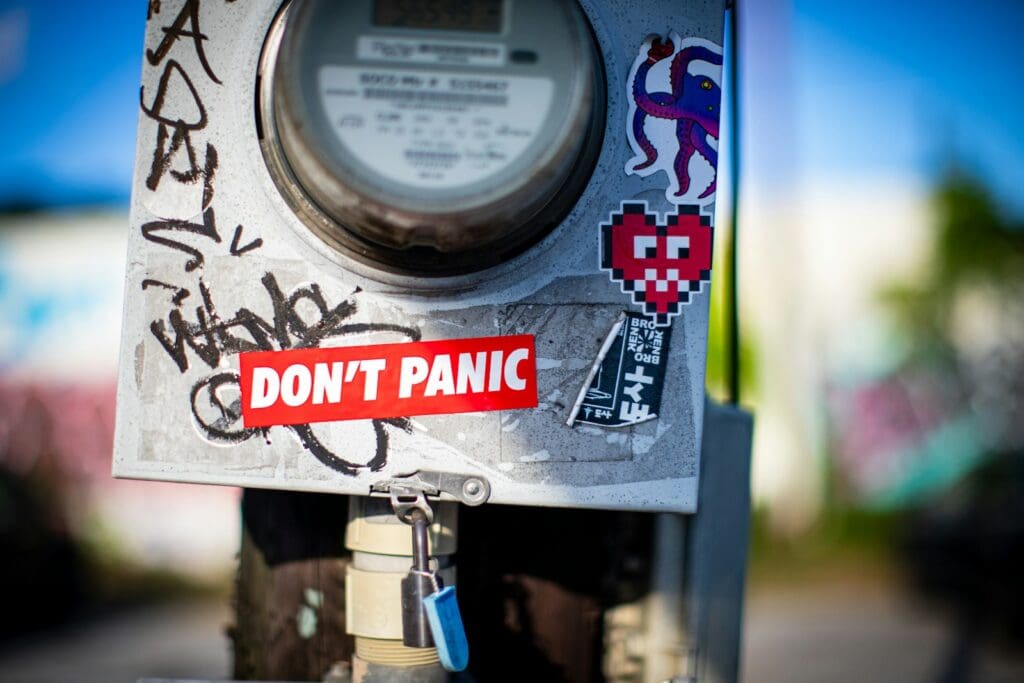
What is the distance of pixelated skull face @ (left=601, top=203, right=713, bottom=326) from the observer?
108 centimetres

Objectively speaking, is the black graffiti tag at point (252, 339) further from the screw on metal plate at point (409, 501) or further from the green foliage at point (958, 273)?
the green foliage at point (958, 273)

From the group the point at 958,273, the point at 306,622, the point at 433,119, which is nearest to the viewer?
the point at 433,119

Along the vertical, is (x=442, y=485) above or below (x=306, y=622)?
above

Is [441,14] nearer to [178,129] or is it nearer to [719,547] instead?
[178,129]

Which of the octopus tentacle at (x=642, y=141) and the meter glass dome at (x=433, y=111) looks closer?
the meter glass dome at (x=433, y=111)

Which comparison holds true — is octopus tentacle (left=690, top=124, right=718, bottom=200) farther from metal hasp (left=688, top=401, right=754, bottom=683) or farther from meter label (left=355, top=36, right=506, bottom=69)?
metal hasp (left=688, top=401, right=754, bottom=683)

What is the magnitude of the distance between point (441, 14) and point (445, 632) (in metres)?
0.70

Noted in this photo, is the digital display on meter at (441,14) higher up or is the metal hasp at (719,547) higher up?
the digital display on meter at (441,14)

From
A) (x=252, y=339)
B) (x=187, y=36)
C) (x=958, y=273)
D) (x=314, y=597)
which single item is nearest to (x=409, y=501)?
(x=252, y=339)

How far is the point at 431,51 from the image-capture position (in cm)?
101

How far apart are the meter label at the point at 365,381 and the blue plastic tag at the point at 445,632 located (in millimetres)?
216

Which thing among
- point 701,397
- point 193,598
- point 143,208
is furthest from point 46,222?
point 701,397

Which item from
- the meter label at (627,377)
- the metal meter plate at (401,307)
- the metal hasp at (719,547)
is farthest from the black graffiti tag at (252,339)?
the metal hasp at (719,547)

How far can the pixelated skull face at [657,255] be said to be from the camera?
3.53 ft
